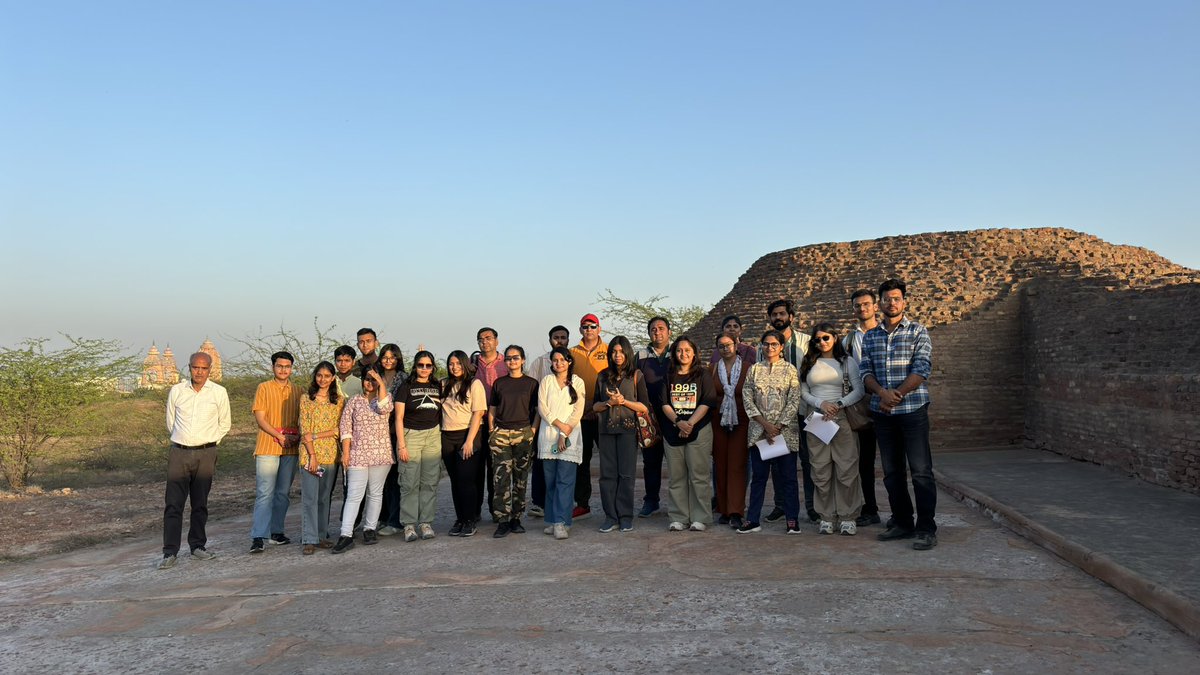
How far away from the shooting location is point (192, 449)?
6.31m

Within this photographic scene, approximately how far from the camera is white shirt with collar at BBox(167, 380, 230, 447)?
20.6ft

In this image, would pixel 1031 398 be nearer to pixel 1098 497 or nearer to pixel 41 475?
pixel 1098 497

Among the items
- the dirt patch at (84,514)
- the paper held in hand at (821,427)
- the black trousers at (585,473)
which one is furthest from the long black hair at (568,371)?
the dirt patch at (84,514)

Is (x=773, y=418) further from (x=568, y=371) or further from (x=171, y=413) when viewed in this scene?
(x=171, y=413)

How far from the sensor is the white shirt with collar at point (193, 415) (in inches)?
247

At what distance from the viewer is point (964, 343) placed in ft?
44.1

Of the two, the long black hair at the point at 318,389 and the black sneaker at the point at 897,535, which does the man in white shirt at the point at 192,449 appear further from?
the black sneaker at the point at 897,535

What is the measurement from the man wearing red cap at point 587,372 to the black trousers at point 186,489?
314cm

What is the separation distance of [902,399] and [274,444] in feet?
16.5

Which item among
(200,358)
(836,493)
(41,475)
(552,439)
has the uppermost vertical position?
(200,358)

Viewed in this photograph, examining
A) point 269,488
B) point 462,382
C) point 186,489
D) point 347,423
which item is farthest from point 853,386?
point 186,489

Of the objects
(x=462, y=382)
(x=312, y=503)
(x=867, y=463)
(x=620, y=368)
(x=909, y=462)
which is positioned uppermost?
(x=620, y=368)

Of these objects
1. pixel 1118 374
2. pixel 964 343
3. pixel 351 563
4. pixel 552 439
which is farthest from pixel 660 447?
pixel 964 343

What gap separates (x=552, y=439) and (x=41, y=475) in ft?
46.5
